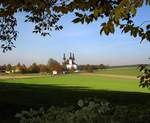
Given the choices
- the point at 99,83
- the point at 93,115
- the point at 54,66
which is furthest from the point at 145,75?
the point at 54,66

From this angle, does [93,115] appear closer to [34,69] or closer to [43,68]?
[43,68]

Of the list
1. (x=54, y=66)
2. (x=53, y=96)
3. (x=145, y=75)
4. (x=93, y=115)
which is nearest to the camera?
(x=93, y=115)

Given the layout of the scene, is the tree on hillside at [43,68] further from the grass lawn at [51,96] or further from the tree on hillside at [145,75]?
the tree on hillside at [145,75]

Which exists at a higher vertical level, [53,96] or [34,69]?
[34,69]

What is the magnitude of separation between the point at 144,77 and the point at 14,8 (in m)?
3.31

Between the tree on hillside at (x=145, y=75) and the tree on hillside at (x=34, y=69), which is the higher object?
the tree on hillside at (x=34, y=69)

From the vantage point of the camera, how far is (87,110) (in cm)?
743

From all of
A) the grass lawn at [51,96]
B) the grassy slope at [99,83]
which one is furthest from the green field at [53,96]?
the grassy slope at [99,83]

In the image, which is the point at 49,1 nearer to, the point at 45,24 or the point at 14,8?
the point at 14,8

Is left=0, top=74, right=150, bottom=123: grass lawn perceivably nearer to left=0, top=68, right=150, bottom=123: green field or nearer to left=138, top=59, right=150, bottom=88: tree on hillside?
left=0, top=68, right=150, bottom=123: green field

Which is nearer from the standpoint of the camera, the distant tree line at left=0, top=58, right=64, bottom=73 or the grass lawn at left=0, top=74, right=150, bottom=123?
the grass lawn at left=0, top=74, right=150, bottom=123

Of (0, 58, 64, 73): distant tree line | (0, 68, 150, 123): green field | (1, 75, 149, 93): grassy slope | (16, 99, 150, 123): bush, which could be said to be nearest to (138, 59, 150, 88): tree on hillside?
(0, 68, 150, 123): green field

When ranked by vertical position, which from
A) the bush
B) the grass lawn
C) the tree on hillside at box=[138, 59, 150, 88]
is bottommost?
the grass lawn

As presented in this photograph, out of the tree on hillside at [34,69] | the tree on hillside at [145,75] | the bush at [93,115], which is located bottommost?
the bush at [93,115]
